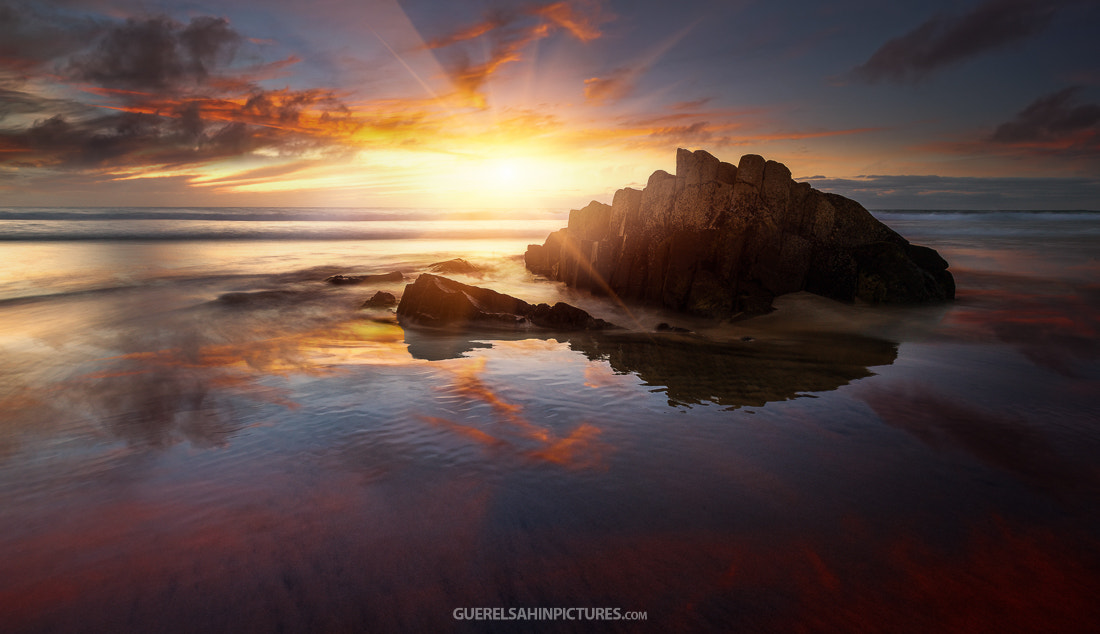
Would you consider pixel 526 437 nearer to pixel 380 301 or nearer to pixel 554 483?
pixel 554 483

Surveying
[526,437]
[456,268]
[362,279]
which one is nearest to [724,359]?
[526,437]

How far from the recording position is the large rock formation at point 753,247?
13961 mm

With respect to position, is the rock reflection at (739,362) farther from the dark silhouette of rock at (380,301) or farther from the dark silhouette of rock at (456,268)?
the dark silhouette of rock at (456,268)

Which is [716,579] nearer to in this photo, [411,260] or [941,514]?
[941,514]

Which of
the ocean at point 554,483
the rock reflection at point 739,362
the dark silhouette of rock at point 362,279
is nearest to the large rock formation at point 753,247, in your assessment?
the rock reflection at point 739,362

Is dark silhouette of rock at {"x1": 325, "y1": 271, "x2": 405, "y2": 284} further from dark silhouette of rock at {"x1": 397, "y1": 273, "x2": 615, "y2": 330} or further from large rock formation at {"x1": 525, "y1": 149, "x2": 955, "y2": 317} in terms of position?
large rock formation at {"x1": 525, "y1": 149, "x2": 955, "y2": 317}

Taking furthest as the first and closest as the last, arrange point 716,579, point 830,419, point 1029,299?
1. point 1029,299
2. point 830,419
3. point 716,579

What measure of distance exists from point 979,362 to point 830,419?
16.2ft

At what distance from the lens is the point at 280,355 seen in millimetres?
9938

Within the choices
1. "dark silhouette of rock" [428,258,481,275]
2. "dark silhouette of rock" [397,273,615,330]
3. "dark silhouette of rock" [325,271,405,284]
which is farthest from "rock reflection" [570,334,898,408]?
"dark silhouette of rock" [428,258,481,275]

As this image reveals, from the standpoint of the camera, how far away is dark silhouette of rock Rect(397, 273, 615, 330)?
39.5ft

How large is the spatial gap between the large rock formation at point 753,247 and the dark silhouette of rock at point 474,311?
362cm

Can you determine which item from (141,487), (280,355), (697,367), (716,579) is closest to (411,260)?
(280,355)

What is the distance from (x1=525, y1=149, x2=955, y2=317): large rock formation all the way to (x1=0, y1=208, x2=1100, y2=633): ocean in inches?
123
